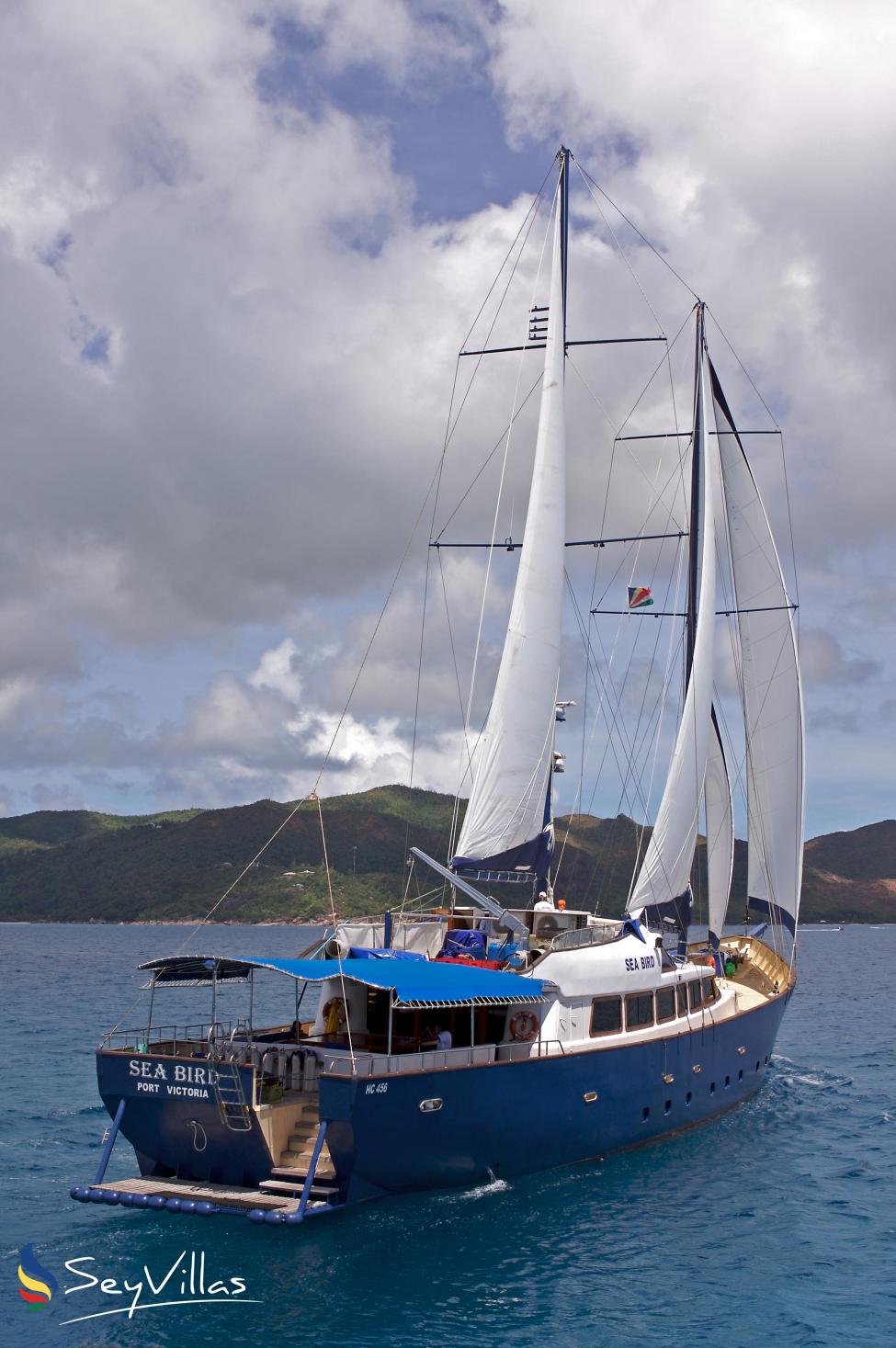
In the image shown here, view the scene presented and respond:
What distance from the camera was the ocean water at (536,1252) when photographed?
49.6 feet

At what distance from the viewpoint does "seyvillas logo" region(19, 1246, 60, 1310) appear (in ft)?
51.9

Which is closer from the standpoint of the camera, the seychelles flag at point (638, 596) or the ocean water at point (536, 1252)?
the ocean water at point (536, 1252)

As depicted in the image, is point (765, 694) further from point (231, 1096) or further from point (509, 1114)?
point (231, 1096)

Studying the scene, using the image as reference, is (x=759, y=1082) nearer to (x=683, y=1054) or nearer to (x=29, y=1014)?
(x=683, y=1054)

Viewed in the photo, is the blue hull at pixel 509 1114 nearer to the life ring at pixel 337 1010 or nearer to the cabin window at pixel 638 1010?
the cabin window at pixel 638 1010

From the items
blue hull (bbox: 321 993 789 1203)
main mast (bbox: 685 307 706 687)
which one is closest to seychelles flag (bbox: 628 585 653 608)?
main mast (bbox: 685 307 706 687)

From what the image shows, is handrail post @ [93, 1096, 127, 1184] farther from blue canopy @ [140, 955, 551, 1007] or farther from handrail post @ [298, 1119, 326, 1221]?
handrail post @ [298, 1119, 326, 1221]

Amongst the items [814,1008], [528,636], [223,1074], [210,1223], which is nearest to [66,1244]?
[210,1223]

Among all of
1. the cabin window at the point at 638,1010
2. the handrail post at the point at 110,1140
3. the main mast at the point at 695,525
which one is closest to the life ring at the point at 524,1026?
the cabin window at the point at 638,1010

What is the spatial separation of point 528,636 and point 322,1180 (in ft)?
41.4

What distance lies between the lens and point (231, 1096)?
59.6 ft

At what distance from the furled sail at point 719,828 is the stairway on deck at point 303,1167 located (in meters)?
20.2

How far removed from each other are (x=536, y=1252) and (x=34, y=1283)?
7365mm

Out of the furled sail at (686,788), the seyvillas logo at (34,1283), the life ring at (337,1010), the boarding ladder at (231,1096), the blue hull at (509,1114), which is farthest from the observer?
the furled sail at (686,788)
